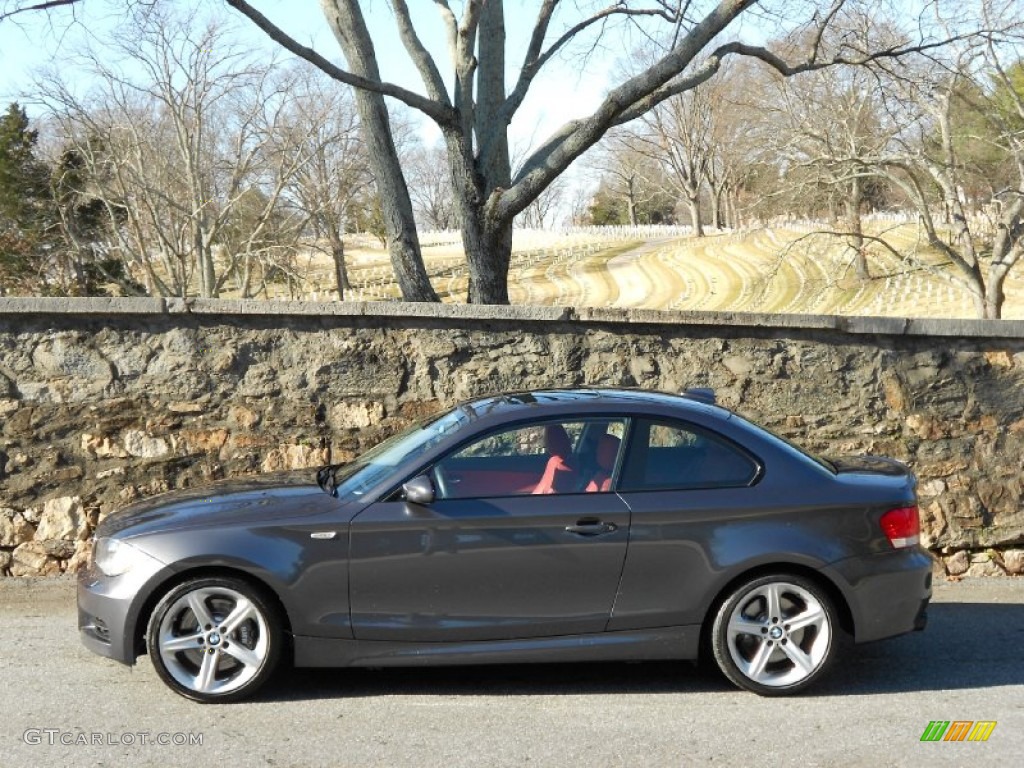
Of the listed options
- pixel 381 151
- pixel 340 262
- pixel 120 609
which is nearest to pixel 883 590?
pixel 120 609

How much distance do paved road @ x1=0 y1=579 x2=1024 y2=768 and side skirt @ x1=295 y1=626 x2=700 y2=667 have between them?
20 cm

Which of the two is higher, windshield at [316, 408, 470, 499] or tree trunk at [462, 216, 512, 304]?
tree trunk at [462, 216, 512, 304]

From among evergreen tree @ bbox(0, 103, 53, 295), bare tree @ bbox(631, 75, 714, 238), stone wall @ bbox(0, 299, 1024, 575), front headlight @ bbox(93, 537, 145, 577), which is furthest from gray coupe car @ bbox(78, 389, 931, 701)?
bare tree @ bbox(631, 75, 714, 238)

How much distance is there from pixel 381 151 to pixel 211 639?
22.6 feet

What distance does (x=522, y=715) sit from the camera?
16.6ft

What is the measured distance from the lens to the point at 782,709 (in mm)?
5184

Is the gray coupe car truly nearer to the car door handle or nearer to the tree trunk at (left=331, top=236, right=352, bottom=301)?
the car door handle

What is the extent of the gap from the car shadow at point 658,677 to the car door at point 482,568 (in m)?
0.40

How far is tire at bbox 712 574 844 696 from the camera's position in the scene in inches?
209

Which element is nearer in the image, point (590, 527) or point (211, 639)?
point (211, 639)

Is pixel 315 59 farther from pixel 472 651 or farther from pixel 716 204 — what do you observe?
pixel 716 204

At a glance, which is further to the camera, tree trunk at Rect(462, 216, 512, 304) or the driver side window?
tree trunk at Rect(462, 216, 512, 304)

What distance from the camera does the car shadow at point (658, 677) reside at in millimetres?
5418

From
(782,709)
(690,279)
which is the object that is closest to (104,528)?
(782,709)
